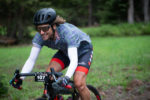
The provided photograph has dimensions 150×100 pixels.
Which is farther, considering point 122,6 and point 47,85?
point 122,6

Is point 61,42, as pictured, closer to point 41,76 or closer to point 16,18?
point 41,76

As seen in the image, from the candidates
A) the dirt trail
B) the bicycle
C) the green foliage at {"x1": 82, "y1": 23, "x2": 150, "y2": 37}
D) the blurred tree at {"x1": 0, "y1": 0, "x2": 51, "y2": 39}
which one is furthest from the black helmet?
the green foliage at {"x1": 82, "y1": 23, "x2": 150, "y2": 37}

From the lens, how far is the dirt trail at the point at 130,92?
575cm

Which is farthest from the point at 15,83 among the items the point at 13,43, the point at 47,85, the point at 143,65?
the point at 13,43

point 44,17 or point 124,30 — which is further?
point 124,30

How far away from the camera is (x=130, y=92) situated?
616cm

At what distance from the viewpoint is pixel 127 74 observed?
8.16 meters

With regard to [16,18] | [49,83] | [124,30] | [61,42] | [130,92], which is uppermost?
[61,42]

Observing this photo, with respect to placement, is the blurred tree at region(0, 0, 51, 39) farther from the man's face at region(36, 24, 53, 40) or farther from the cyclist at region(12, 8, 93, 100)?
the man's face at region(36, 24, 53, 40)

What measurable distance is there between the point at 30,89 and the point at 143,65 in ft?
17.5

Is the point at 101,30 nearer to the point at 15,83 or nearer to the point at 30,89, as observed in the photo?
the point at 30,89

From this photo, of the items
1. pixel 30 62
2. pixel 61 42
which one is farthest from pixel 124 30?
pixel 30 62

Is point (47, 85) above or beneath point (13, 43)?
above

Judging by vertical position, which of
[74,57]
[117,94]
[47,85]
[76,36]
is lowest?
[117,94]
